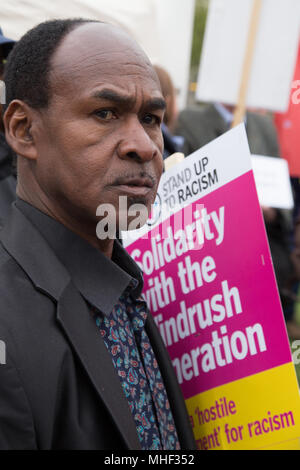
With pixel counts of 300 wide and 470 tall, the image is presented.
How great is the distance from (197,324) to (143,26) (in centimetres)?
289

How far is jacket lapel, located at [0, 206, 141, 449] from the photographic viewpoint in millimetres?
1290

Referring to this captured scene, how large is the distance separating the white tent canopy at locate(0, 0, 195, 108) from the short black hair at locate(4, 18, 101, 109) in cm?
164

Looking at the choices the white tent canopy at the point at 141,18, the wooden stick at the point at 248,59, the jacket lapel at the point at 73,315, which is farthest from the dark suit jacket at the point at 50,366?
the wooden stick at the point at 248,59

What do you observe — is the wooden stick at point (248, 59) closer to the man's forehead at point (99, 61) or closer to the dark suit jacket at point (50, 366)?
the man's forehead at point (99, 61)

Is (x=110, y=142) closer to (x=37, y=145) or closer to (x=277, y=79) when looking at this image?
(x=37, y=145)

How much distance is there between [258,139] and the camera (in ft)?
16.5

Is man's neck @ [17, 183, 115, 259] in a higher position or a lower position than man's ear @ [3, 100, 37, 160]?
lower

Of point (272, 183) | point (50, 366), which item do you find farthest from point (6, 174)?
point (272, 183)

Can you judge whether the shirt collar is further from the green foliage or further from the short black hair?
the green foliage

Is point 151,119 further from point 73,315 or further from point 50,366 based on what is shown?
point 50,366


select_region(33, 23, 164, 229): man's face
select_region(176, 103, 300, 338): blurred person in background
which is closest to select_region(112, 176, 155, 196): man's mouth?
select_region(33, 23, 164, 229): man's face

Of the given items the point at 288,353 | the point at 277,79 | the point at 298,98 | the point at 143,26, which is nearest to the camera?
the point at 288,353

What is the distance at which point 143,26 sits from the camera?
4188 millimetres

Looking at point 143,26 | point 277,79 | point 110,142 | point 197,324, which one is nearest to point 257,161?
point 277,79
